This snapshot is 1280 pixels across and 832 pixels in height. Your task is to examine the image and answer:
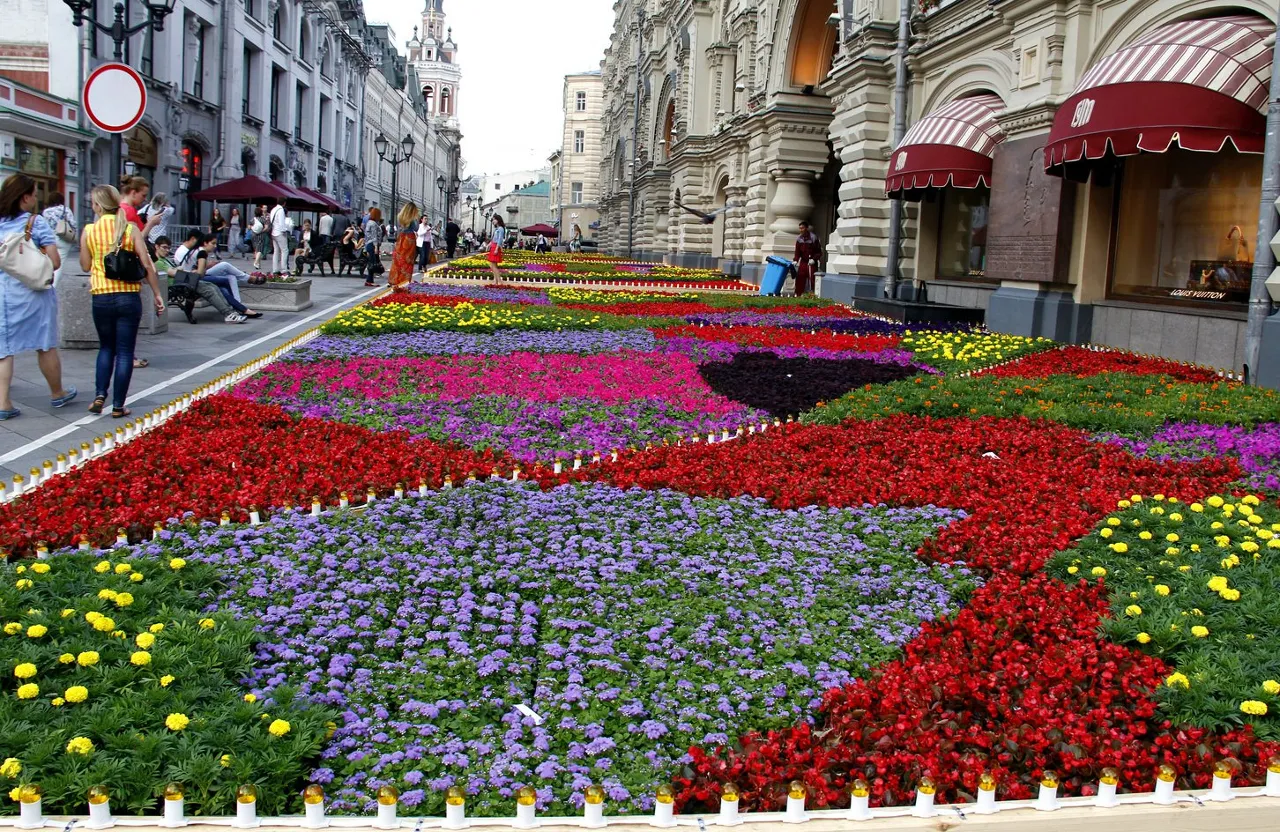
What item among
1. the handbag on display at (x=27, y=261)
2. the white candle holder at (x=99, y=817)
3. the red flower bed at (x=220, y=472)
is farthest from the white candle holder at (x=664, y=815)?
the handbag on display at (x=27, y=261)

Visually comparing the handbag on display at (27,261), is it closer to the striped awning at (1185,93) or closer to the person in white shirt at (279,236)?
the striped awning at (1185,93)

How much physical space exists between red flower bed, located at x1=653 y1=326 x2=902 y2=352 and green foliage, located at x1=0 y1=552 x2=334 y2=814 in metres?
10.5

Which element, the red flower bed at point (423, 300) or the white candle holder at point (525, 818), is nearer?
the white candle holder at point (525, 818)

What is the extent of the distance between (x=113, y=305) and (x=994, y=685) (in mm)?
7240

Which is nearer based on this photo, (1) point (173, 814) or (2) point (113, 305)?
(1) point (173, 814)

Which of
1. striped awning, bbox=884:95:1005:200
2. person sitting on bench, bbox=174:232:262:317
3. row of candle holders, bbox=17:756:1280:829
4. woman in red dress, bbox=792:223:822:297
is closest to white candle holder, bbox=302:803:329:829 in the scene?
row of candle holders, bbox=17:756:1280:829

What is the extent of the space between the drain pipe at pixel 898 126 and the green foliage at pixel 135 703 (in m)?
19.4

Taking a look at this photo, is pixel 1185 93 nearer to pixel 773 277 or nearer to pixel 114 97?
pixel 114 97

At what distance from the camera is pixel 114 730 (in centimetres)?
289

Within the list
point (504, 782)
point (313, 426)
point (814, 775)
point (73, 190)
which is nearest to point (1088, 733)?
point (814, 775)

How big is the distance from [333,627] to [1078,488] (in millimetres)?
4344

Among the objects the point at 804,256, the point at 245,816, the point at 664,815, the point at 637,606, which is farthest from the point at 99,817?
the point at 804,256

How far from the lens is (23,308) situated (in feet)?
26.7

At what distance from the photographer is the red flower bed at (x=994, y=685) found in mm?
2979
